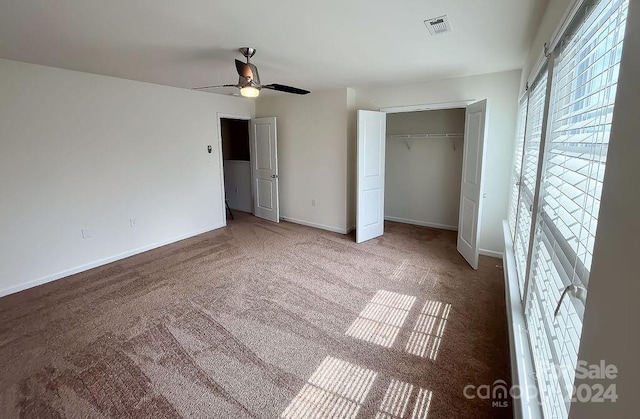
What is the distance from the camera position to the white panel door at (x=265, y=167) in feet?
18.4

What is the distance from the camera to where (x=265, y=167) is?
586 cm

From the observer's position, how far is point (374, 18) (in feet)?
7.23

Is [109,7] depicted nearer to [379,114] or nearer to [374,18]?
[374,18]

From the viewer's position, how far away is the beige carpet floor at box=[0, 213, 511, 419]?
72.7 inches

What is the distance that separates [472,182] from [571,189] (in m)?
2.72

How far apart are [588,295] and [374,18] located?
217 cm

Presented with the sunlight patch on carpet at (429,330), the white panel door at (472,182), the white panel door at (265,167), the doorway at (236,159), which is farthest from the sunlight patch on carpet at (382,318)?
the doorway at (236,159)

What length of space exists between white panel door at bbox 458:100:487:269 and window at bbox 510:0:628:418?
74.7 inches

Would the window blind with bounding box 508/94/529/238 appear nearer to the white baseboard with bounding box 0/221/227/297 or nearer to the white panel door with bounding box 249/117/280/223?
the white panel door with bounding box 249/117/280/223

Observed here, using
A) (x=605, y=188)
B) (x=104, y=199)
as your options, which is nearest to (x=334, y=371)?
(x=605, y=188)

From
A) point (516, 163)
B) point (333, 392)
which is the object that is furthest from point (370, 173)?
point (333, 392)

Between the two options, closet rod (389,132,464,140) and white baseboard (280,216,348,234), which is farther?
white baseboard (280,216,348,234)

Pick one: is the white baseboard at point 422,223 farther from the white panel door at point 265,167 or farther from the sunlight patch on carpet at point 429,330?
the sunlight patch on carpet at point 429,330

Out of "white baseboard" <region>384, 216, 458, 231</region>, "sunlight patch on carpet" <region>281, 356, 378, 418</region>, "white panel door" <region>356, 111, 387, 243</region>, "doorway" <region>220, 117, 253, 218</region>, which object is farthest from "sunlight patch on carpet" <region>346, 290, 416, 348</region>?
"doorway" <region>220, 117, 253, 218</region>
